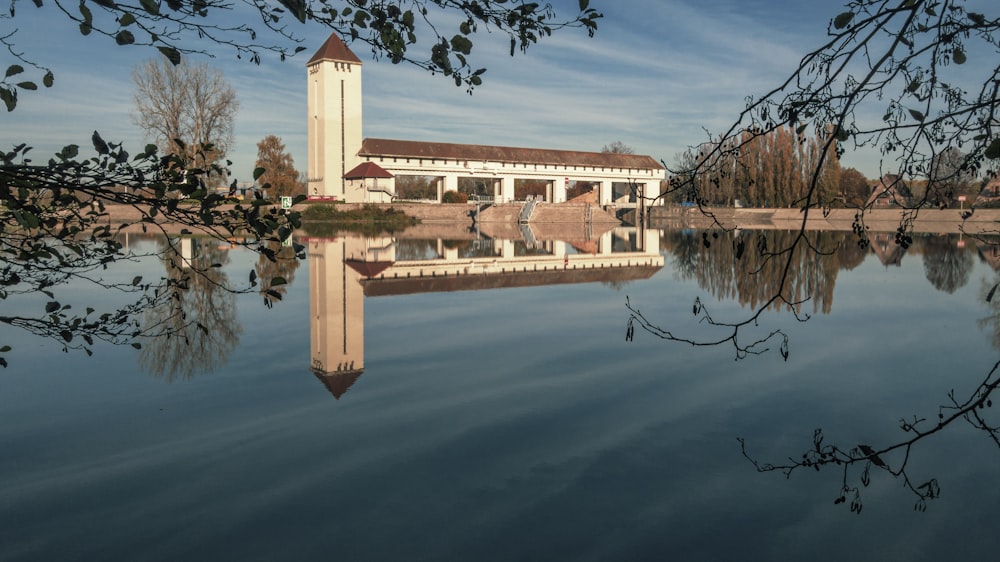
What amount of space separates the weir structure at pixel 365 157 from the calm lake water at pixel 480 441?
41.4 m

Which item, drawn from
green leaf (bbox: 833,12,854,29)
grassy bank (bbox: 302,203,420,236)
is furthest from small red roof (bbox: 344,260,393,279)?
grassy bank (bbox: 302,203,420,236)

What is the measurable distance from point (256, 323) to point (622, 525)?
677 cm

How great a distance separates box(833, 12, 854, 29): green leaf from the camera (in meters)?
2.39

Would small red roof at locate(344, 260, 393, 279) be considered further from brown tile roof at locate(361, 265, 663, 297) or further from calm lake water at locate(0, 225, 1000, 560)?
calm lake water at locate(0, 225, 1000, 560)

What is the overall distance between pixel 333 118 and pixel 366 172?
4.77m

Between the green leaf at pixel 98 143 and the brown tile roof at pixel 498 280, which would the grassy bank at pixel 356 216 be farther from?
the green leaf at pixel 98 143

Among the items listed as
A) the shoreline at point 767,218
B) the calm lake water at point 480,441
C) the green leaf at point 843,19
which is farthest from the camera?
the shoreline at point 767,218

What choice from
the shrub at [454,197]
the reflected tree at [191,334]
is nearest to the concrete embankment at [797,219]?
the shrub at [454,197]

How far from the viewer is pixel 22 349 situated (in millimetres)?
7797

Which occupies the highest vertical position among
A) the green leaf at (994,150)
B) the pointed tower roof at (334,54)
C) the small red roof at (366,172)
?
the pointed tower roof at (334,54)

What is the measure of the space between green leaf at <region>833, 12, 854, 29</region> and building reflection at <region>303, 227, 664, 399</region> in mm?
4555

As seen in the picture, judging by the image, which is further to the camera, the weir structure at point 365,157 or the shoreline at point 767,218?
the weir structure at point 365,157

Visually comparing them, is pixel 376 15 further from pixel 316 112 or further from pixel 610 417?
pixel 316 112

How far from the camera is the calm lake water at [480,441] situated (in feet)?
11.7
